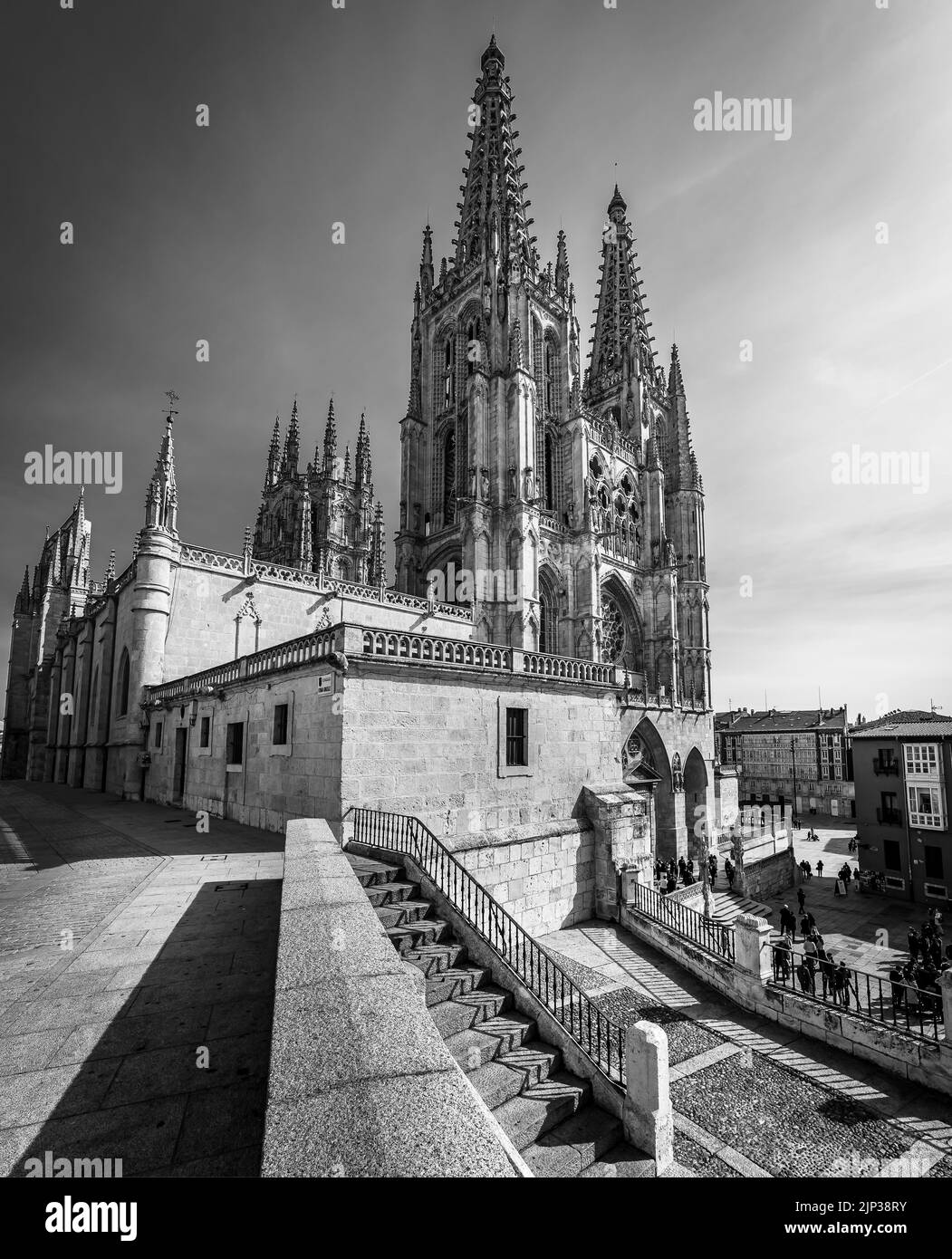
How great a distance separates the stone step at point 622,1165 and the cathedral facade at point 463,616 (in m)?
6.13

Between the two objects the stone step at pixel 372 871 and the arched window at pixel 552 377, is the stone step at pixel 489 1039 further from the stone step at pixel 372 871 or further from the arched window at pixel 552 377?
the arched window at pixel 552 377

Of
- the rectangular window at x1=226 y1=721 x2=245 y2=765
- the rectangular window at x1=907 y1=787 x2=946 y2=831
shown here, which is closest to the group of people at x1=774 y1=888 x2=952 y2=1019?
the rectangular window at x1=907 y1=787 x2=946 y2=831

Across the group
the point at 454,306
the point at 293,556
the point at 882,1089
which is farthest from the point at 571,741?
the point at 293,556

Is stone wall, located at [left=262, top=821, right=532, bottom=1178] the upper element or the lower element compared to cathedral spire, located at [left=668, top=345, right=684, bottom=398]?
lower

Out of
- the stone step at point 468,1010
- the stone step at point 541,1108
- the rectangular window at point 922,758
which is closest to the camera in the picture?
the stone step at point 541,1108

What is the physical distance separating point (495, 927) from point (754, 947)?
5.68 meters

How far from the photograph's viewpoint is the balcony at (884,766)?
30453 millimetres

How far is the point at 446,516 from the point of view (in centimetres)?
3744

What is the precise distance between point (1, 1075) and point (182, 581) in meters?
19.5

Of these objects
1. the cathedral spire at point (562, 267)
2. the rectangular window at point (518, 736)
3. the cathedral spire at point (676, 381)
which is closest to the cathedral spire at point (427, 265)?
the cathedral spire at point (562, 267)

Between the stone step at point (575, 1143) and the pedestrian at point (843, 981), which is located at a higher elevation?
the stone step at point (575, 1143)

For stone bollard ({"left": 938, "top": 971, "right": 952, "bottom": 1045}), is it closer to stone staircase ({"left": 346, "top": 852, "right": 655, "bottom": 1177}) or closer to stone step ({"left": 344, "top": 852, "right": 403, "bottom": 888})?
stone staircase ({"left": 346, "top": 852, "right": 655, "bottom": 1177})

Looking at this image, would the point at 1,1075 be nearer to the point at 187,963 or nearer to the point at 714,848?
the point at 187,963

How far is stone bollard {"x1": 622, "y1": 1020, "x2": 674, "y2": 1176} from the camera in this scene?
579cm
